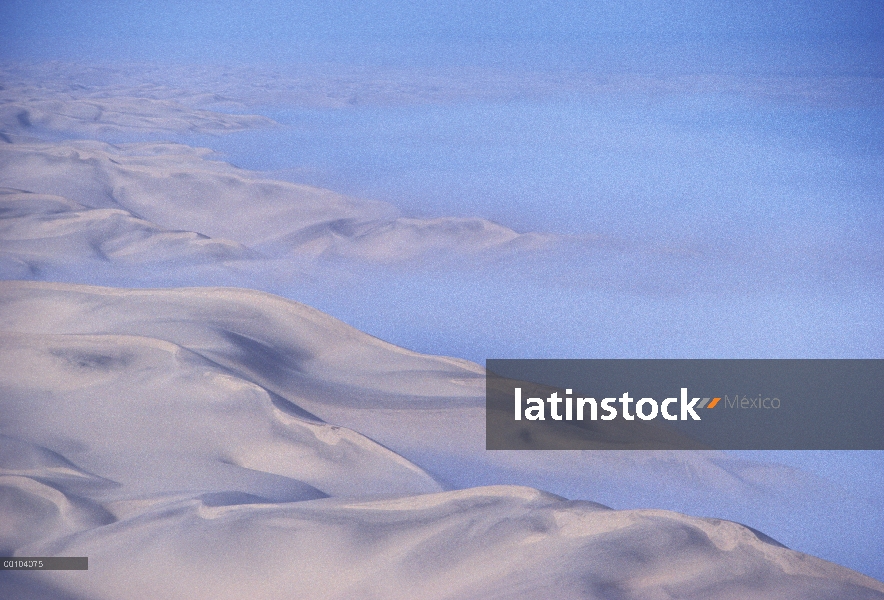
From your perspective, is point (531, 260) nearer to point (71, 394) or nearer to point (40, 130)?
point (71, 394)

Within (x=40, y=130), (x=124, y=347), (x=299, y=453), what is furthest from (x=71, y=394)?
(x=40, y=130)

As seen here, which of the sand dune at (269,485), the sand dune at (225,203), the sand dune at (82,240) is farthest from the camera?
the sand dune at (225,203)

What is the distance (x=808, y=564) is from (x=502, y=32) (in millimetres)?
2790

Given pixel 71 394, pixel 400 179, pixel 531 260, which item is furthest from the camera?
pixel 400 179

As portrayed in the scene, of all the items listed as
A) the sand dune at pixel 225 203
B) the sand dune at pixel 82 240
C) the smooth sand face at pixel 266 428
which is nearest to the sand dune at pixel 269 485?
the smooth sand face at pixel 266 428

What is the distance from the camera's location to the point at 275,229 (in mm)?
4203

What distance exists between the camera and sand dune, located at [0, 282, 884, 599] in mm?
2057

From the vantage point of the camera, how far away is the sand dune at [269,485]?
6.75ft

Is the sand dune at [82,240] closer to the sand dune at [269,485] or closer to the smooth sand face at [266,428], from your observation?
the smooth sand face at [266,428]

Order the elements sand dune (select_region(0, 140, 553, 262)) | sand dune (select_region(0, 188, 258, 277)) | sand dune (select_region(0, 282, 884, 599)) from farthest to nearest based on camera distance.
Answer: sand dune (select_region(0, 140, 553, 262)) → sand dune (select_region(0, 188, 258, 277)) → sand dune (select_region(0, 282, 884, 599))

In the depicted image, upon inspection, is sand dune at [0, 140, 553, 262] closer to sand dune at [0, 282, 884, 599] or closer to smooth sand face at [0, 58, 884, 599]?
smooth sand face at [0, 58, 884, 599]

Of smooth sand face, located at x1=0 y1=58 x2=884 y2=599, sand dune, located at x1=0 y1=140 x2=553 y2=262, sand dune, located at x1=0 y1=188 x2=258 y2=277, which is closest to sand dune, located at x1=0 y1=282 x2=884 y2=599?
smooth sand face, located at x1=0 y1=58 x2=884 y2=599

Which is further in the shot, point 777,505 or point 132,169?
point 132,169

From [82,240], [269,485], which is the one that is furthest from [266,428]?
[82,240]
